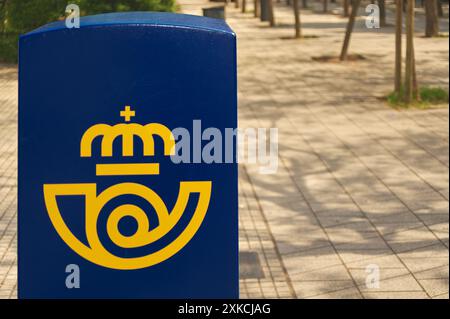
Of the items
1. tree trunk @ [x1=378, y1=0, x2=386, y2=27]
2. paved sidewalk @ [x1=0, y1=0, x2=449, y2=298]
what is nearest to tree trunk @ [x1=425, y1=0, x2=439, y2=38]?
tree trunk @ [x1=378, y1=0, x2=386, y2=27]

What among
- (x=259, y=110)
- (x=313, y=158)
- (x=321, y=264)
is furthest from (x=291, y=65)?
(x=321, y=264)

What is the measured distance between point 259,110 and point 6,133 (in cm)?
1476

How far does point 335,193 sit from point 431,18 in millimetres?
24145

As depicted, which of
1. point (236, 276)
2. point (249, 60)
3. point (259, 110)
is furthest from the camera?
point (249, 60)

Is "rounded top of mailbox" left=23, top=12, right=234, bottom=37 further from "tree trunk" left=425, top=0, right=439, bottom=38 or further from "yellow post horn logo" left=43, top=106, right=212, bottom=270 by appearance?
"tree trunk" left=425, top=0, right=439, bottom=38

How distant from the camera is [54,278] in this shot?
3.57 metres

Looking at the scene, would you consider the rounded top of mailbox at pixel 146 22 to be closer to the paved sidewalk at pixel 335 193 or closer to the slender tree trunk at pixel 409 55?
the paved sidewalk at pixel 335 193

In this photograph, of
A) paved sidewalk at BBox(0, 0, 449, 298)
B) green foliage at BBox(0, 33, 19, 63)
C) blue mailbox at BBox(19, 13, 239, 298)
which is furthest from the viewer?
paved sidewalk at BBox(0, 0, 449, 298)

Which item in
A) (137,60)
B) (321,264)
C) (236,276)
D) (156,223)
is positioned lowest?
(321,264)

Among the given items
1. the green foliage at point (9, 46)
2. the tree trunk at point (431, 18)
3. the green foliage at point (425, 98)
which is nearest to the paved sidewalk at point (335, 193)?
the green foliage at point (9, 46)

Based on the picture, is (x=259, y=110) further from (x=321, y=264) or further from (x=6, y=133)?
(x=6, y=133)

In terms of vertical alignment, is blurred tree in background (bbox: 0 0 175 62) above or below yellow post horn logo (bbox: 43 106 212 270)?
above

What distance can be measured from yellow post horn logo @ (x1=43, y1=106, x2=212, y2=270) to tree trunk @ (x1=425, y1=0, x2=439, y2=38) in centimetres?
3158

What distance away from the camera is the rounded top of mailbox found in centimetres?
348
